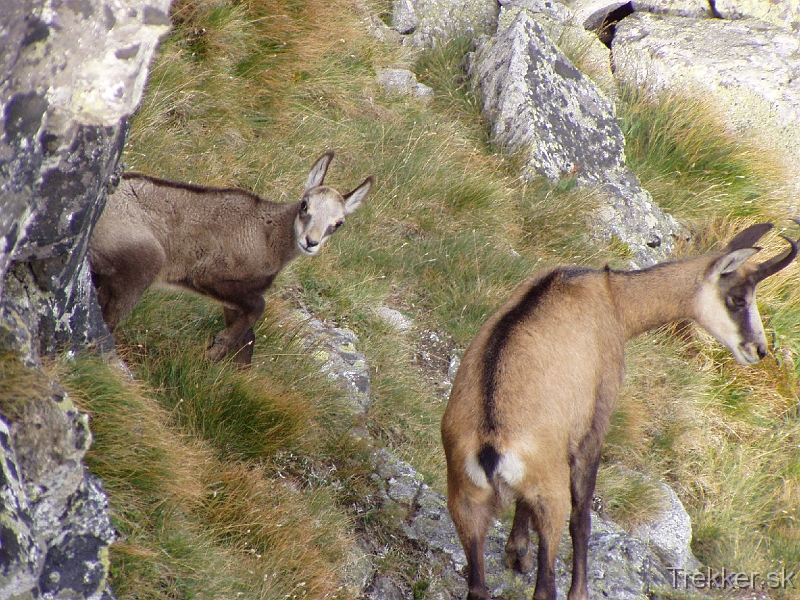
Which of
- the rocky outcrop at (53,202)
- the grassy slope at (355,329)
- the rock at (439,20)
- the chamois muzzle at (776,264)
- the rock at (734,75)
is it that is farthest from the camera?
the rock at (734,75)

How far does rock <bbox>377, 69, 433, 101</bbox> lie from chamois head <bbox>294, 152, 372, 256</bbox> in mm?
3695

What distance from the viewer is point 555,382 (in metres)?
4.20

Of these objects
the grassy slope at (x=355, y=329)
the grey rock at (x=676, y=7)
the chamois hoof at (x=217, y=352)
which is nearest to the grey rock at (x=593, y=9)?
the grey rock at (x=676, y=7)

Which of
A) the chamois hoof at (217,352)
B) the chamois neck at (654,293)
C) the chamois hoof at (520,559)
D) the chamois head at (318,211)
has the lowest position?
the chamois hoof at (520,559)

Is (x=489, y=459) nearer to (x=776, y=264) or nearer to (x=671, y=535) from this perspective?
(x=776, y=264)

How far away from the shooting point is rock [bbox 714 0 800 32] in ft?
38.4

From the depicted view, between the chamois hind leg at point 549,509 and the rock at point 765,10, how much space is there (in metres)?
9.91

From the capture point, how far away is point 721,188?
1010cm

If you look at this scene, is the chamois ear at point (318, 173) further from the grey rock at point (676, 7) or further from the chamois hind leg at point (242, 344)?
the grey rock at point (676, 7)

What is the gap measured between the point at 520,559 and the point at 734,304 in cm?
215

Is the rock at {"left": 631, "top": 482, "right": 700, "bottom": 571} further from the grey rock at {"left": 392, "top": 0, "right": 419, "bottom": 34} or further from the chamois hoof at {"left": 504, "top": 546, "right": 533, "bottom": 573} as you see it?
the grey rock at {"left": 392, "top": 0, "right": 419, "bottom": 34}

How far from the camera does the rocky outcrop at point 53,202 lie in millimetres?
2939

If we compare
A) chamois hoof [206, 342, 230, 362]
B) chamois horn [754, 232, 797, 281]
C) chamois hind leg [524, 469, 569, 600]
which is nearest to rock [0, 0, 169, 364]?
chamois hoof [206, 342, 230, 362]

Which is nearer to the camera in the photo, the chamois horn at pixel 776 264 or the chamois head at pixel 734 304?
the chamois horn at pixel 776 264
